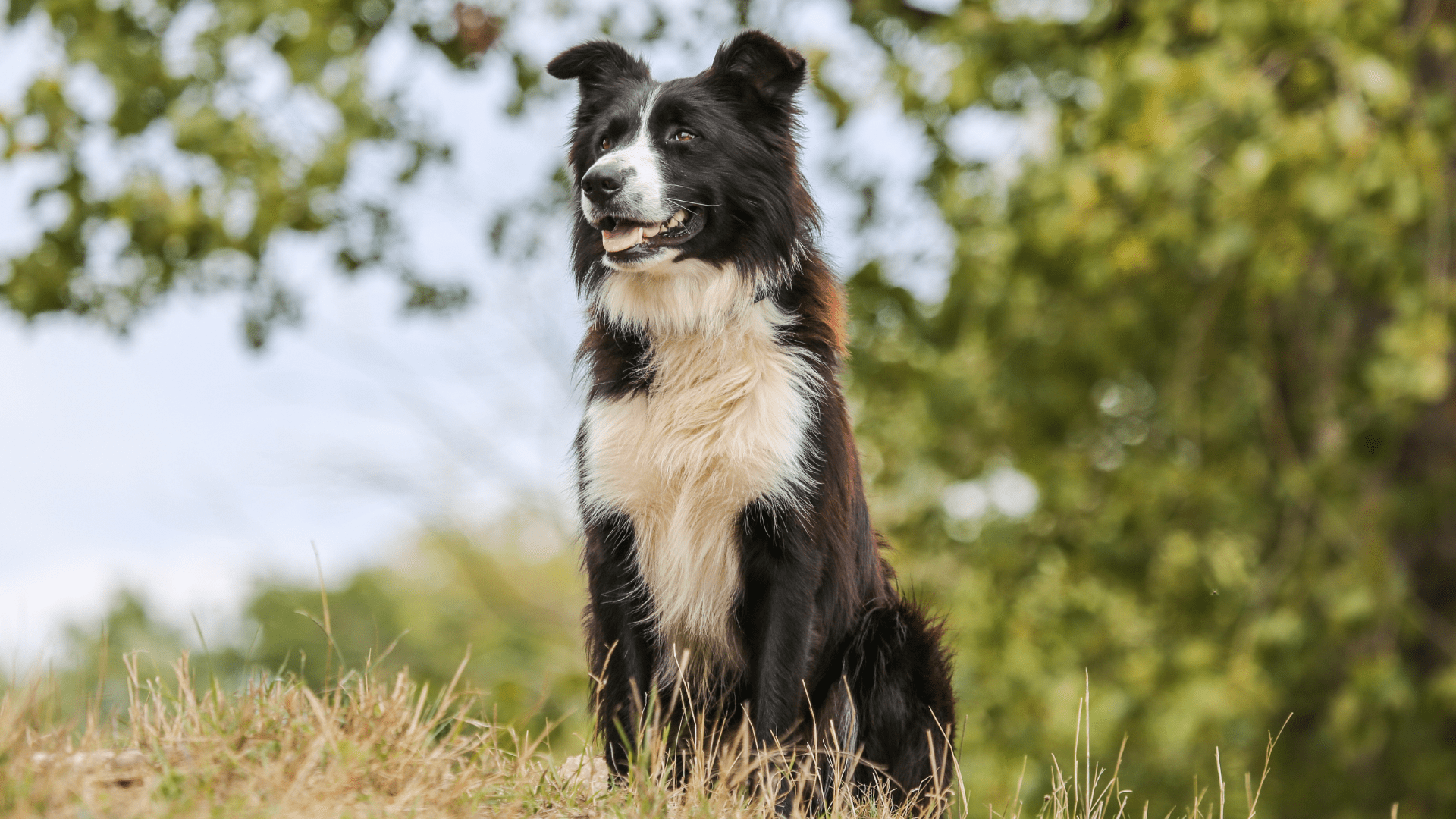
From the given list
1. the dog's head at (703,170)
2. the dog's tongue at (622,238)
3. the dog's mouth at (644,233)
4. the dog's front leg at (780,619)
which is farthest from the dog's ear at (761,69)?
the dog's front leg at (780,619)

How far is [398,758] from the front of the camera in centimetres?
283

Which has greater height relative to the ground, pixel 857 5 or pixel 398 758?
pixel 857 5

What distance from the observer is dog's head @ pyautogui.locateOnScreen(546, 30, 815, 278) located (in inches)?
135

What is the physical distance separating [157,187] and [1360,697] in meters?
7.87

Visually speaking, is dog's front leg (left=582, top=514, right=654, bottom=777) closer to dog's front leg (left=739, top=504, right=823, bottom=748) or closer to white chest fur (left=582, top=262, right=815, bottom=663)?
white chest fur (left=582, top=262, right=815, bottom=663)

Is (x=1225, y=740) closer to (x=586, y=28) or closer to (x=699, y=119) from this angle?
(x=699, y=119)

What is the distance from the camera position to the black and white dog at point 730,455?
11.0 feet

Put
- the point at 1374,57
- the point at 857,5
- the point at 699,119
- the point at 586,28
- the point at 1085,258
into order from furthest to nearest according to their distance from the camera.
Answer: the point at 586,28 < the point at 857,5 < the point at 1085,258 < the point at 1374,57 < the point at 699,119

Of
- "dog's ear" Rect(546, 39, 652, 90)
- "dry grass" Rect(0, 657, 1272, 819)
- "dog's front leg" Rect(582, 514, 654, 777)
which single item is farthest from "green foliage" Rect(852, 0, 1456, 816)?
"dry grass" Rect(0, 657, 1272, 819)

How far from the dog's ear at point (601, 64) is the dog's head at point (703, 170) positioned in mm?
87

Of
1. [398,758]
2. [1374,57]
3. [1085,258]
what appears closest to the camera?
[398,758]

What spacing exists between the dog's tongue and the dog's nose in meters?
0.15

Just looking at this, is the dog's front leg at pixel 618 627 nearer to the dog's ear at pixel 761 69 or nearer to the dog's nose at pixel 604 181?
the dog's nose at pixel 604 181

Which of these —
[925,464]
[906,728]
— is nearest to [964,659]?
[925,464]
